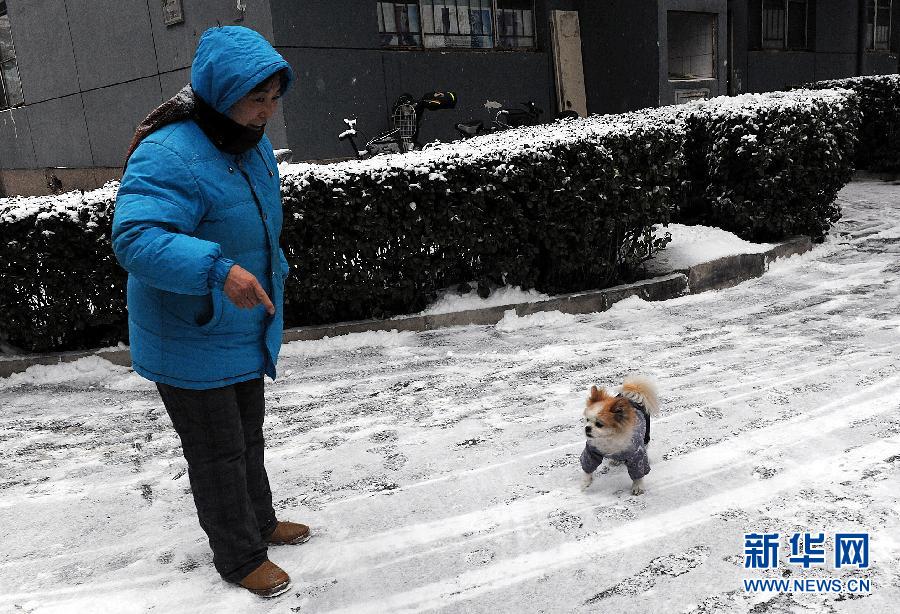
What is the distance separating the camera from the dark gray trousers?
2604 mm

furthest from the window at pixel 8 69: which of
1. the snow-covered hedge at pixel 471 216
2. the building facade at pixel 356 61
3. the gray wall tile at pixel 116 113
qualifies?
the snow-covered hedge at pixel 471 216

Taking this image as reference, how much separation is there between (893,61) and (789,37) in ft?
20.7

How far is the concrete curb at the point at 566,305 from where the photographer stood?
573cm

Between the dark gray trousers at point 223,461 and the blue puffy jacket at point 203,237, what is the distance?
0.32 feet

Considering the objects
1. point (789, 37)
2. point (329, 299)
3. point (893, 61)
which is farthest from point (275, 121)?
point (893, 61)

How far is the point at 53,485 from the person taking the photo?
3877 millimetres

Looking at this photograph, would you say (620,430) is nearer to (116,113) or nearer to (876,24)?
(116,113)

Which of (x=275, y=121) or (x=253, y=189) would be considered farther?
(x=275, y=121)

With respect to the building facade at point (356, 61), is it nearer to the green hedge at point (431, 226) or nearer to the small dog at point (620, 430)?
the green hedge at point (431, 226)

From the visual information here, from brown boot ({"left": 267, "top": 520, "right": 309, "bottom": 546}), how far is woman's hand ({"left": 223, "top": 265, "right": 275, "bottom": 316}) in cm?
132

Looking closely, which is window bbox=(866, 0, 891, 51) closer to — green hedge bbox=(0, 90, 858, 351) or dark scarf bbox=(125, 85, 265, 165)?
green hedge bbox=(0, 90, 858, 351)

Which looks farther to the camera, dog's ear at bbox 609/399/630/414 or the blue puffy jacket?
dog's ear at bbox 609/399/630/414

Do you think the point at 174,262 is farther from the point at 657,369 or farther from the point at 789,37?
the point at 789,37

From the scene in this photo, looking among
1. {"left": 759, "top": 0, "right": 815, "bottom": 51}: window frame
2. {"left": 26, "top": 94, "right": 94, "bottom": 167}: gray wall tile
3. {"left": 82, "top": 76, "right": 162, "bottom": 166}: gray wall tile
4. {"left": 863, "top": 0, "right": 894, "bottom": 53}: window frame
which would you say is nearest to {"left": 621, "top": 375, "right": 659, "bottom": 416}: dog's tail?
{"left": 82, "top": 76, "right": 162, "bottom": 166}: gray wall tile
